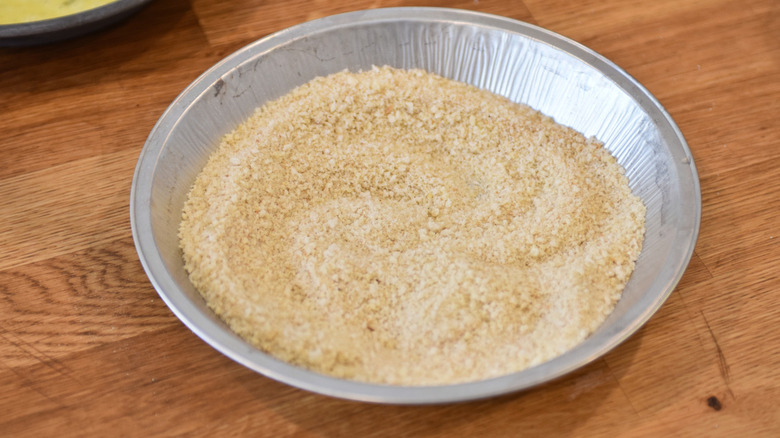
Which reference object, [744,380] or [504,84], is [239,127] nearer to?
[504,84]

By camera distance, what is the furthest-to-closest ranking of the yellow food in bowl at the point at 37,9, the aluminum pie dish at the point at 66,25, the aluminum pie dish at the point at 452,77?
the yellow food in bowl at the point at 37,9 → the aluminum pie dish at the point at 66,25 → the aluminum pie dish at the point at 452,77

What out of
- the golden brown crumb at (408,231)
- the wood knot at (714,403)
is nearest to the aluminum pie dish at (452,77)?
the golden brown crumb at (408,231)

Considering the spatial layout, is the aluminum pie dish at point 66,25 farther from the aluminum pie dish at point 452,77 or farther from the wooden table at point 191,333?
the aluminum pie dish at point 452,77

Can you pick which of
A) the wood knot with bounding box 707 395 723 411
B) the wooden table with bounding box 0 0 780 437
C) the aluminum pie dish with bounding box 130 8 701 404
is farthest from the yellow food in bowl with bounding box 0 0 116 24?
the wood knot with bounding box 707 395 723 411

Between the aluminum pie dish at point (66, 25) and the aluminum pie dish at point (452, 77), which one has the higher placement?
the aluminum pie dish at point (66, 25)

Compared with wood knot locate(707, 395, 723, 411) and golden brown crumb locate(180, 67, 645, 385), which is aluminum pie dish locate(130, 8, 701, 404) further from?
wood knot locate(707, 395, 723, 411)

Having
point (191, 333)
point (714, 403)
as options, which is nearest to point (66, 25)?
point (191, 333)

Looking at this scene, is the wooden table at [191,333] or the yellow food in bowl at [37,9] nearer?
the wooden table at [191,333]
